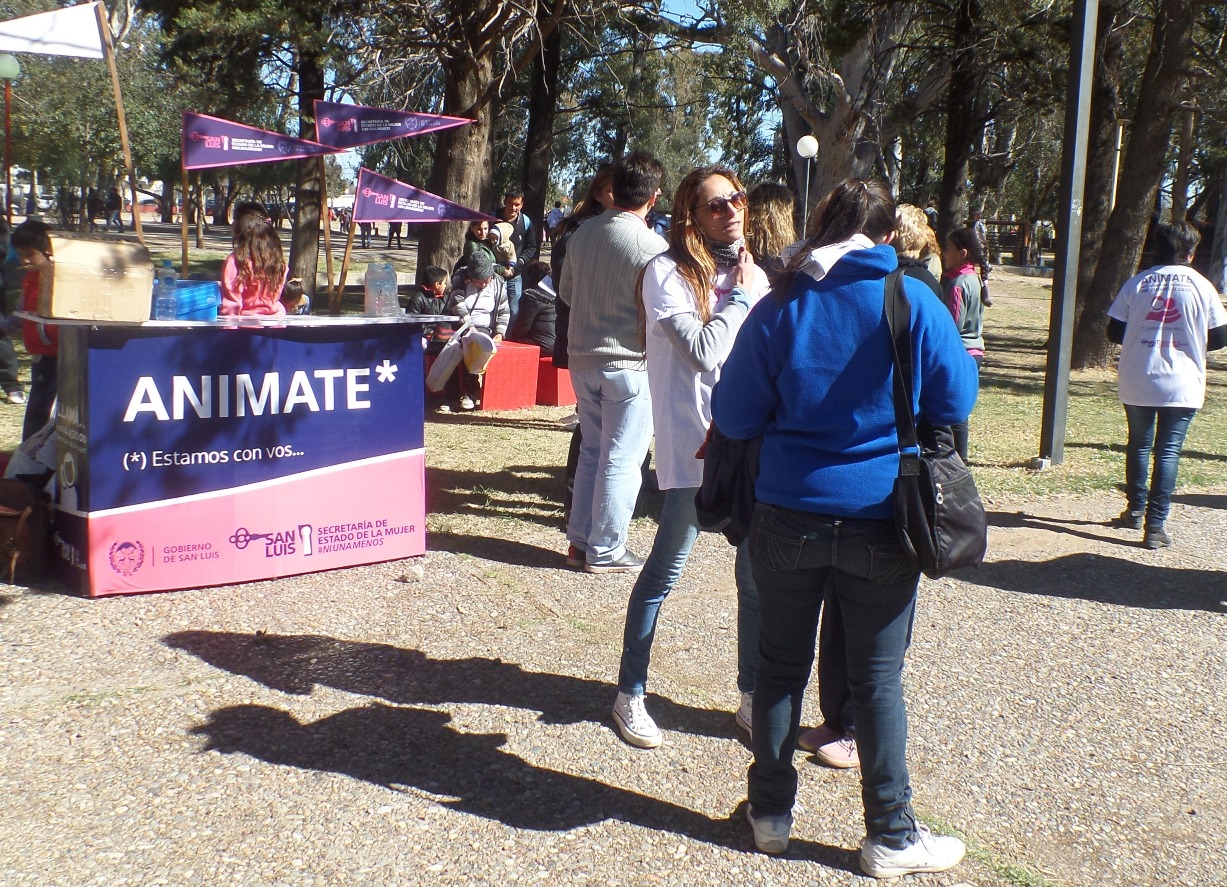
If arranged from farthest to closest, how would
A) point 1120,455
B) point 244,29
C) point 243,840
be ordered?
point 244,29, point 1120,455, point 243,840

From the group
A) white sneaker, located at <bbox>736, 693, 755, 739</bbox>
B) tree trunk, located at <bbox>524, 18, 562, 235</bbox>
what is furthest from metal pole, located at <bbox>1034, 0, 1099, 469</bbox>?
tree trunk, located at <bbox>524, 18, 562, 235</bbox>

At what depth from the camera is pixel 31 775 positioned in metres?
3.57

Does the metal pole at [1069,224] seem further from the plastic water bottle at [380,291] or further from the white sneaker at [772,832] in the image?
the white sneaker at [772,832]

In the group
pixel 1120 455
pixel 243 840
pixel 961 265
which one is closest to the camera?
pixel 243 840

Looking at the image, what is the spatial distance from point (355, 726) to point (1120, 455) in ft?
24.6

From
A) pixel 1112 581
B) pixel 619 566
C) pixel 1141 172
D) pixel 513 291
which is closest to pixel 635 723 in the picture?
pixel 619 566

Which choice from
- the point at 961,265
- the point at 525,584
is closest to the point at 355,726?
the point at 525,584

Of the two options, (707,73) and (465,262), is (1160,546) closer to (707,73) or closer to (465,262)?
(465,262)

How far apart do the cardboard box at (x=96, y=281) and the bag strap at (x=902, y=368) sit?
10.7 ft

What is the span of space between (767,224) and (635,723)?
175 cm

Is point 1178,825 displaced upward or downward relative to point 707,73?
downward

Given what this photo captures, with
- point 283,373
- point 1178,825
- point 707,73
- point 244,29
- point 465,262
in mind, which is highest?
point 707,73

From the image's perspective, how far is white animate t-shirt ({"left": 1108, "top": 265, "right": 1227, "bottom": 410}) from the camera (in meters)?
6.46

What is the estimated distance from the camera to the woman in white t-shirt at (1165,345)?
21.2 feet
